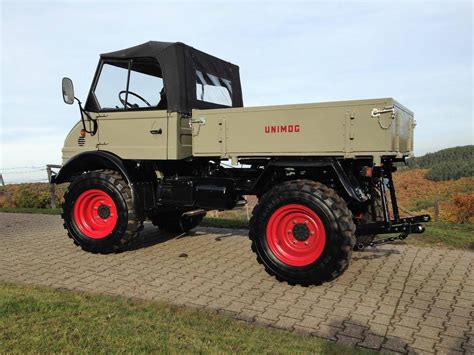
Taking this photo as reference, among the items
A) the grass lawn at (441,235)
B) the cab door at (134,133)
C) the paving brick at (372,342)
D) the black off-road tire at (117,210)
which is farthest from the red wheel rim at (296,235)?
the grass lawn at (441,235)

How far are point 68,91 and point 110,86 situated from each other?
60 centimetres

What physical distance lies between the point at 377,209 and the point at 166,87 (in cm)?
329

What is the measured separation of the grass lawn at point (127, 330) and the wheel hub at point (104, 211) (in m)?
2.19

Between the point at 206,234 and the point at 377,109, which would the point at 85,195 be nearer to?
the point at 206,234

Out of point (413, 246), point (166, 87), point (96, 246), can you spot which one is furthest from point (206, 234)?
point (413, 246)

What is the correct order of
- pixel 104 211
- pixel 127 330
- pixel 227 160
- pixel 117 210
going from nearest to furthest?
pixel 127 330, pixel 227 160, pixel 117 210, pixel 104 211

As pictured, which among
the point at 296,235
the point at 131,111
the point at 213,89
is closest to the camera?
the point at 296,235

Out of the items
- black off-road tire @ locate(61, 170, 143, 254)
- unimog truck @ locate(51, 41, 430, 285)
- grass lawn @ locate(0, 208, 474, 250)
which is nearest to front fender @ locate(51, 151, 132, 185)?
unimog truck @ locate(51, 41, 430, 285)

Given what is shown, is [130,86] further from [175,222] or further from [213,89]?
[175,222]

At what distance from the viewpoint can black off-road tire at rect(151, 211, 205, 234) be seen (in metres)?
7.63

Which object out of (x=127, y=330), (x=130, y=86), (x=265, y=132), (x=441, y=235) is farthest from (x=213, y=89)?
(x=441, y=235)

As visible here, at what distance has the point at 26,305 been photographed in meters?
3.98

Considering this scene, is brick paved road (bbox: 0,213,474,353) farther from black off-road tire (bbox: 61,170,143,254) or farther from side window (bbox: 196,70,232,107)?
side window (bbox: 196,70,232,107)

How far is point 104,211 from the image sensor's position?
6387 millimetres
